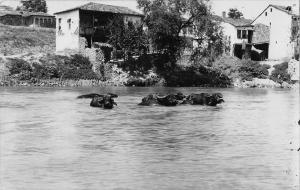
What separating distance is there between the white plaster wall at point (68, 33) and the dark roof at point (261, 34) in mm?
33865

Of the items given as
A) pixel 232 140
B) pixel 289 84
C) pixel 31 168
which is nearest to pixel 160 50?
pixel 289 84

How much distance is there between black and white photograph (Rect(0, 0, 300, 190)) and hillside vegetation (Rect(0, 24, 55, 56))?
0.38 m

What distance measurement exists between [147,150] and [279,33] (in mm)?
81437

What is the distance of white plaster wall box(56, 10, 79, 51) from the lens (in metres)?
83.2

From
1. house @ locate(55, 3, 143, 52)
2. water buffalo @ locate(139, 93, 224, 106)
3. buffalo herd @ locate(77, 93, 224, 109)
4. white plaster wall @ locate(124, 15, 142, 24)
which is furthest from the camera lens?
white plaster wall @ locate(124, 15, 142, 24)

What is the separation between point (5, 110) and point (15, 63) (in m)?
37.9

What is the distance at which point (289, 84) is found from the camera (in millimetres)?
84438

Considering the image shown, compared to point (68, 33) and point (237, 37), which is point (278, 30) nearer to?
point (237, 37)

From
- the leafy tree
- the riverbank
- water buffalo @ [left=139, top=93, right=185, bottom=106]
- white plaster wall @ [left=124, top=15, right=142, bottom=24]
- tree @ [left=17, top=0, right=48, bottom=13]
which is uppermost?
tree @ [left=17, top=0, right=48, bottom=13]

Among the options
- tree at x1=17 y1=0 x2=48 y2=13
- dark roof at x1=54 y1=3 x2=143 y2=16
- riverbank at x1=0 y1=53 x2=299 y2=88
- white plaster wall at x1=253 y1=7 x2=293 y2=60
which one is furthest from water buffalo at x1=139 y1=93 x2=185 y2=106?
tree at x1=17 y1=0 x2=48 y2=13

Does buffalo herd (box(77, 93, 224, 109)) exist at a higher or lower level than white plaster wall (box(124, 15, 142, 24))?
lower

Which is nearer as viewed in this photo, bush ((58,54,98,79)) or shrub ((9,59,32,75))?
shrub ((9,59,32,75))

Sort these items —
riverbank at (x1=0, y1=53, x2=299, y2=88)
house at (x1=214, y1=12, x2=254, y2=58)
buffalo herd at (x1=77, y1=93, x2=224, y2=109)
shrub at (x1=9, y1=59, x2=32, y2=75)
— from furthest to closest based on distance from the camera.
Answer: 1. house at (x1=214, y1=12, x2=254, y2=58)
2. riverbank at (x1=0, y1=53, x2=299, y2=88)
3. shrub at (x1=9, y1=59, x2=32, y2=75)
4. buffalo herd at (x1=77, y1=93, x2=224, y2=109)

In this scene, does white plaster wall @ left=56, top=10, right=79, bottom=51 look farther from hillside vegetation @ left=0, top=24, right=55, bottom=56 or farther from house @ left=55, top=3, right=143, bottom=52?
hillside vegetation @ left=0, top=24, right=55, bottom=56
